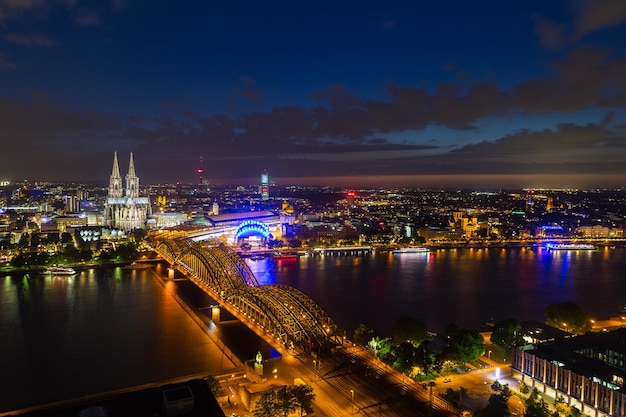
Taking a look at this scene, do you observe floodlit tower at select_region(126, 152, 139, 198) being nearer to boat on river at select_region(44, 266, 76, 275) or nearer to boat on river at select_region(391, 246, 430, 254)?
boat on river at select_region(44, 266, 76, 275)

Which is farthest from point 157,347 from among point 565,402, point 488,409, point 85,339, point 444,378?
point 565,402

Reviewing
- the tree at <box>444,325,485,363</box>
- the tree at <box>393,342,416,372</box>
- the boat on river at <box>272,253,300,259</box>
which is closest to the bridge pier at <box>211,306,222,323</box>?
the tree at <box>393,342,416,372</box>

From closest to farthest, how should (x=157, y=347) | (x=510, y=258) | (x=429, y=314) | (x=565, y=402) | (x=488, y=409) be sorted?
(x=488, y=409)
(x=565, y=402)
(x=157, y=347)
(x=429, y=314)
(x=510, y=258)

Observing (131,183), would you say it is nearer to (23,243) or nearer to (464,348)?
(23,243)

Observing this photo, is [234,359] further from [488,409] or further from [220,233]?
[220,233]

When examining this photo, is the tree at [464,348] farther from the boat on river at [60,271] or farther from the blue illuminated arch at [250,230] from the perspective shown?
the blue illuminated arch at [250,230]

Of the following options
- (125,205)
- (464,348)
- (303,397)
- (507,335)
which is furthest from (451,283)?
(125,205)
